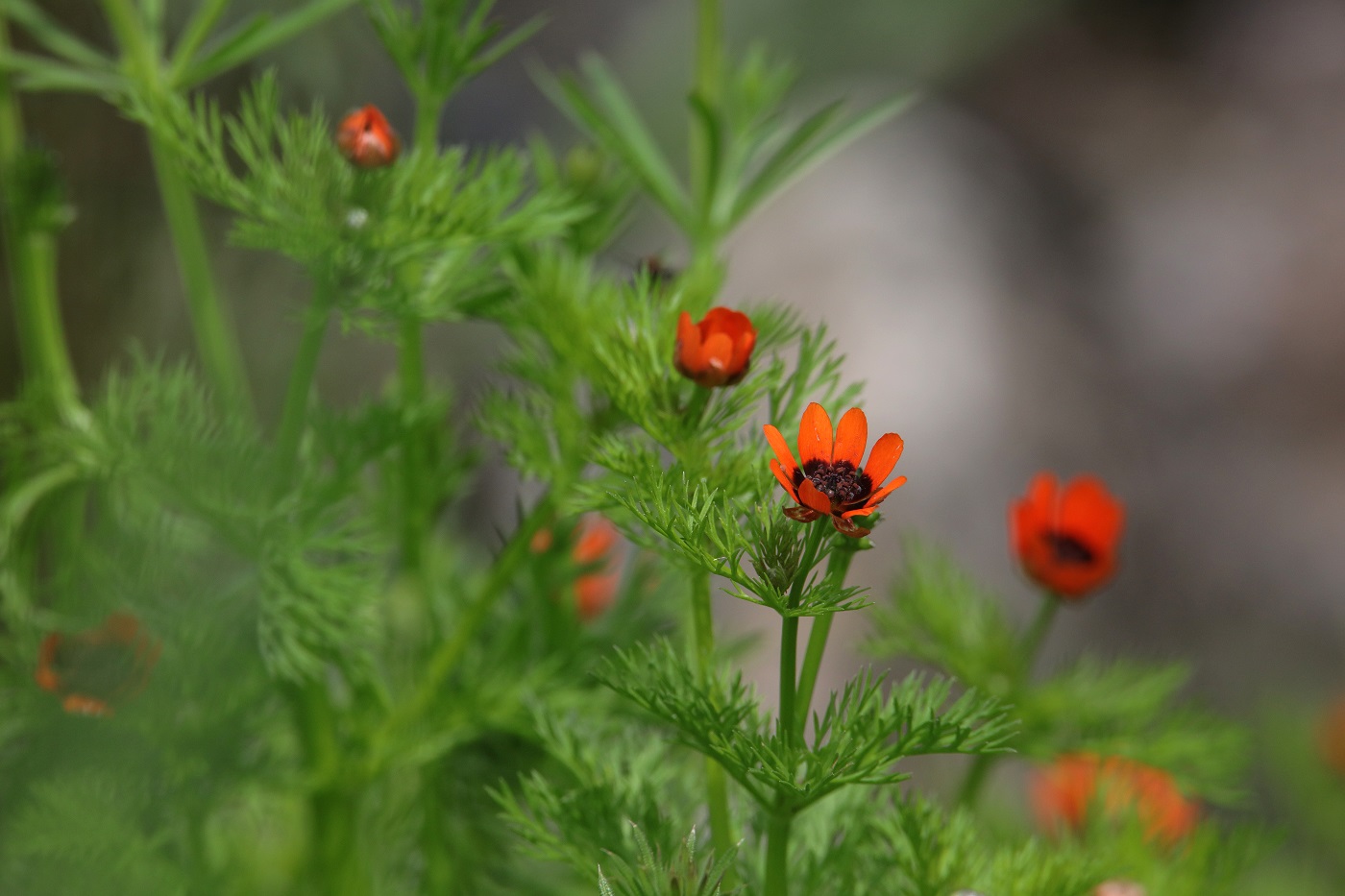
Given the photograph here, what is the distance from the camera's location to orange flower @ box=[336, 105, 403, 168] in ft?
1.45

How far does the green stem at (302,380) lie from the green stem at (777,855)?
0.24 metres

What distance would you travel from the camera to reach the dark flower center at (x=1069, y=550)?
590mm

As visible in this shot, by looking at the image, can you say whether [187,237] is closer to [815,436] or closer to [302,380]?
[302,380]

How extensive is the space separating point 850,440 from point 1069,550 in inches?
11.2

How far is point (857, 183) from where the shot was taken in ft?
7.28

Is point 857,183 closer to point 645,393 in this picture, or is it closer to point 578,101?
point 578,101

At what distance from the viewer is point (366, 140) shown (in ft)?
1.45

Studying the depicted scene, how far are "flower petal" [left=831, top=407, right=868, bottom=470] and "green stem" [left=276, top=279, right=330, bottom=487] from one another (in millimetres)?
203

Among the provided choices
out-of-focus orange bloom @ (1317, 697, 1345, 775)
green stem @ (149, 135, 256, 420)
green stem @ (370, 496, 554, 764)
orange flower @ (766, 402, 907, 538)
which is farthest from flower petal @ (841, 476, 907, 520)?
out-of-focus orange bloom @ (1317, 697, 1345, 775)

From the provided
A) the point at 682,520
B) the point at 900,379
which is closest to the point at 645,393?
the point at 682,520

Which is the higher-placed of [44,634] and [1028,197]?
[1028,197]

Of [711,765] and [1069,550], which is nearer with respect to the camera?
[711,765]

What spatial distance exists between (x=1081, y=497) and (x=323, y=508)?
1.20 feet

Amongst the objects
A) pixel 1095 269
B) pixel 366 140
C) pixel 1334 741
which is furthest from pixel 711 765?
pixel 1095 269
